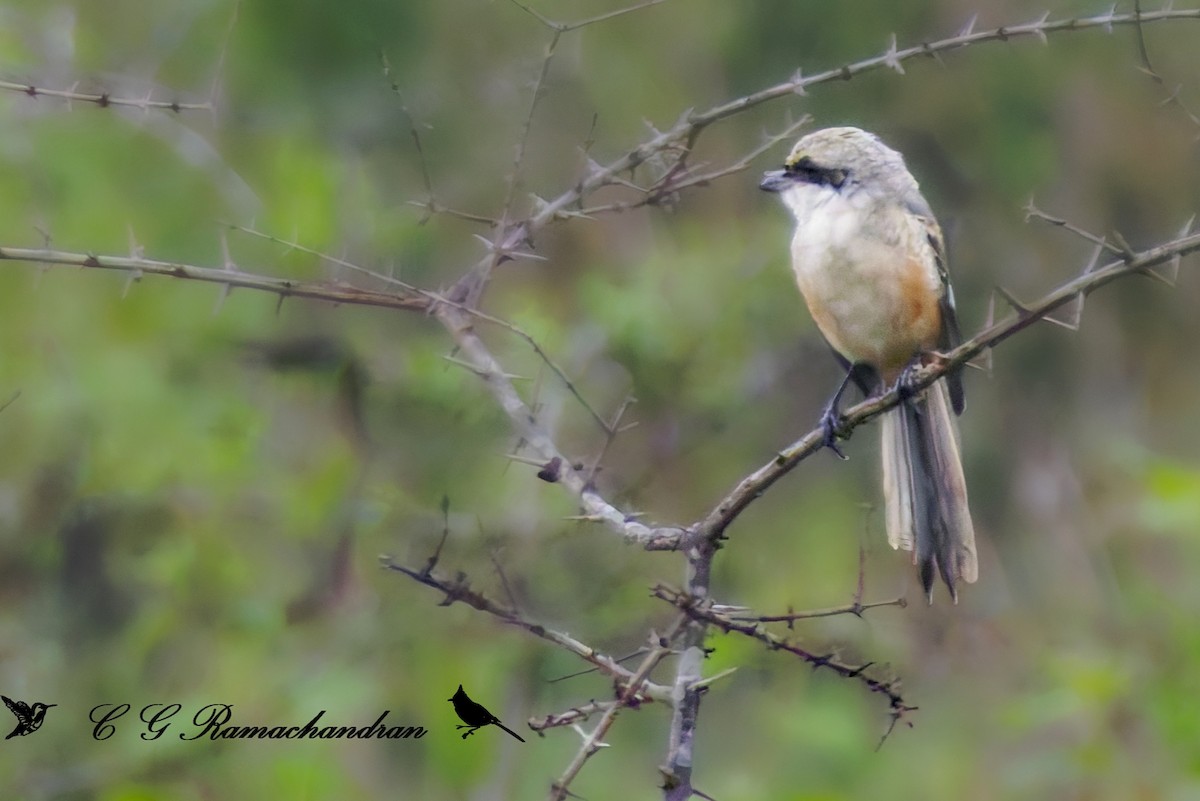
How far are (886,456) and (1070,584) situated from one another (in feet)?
2.91

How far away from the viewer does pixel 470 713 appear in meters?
1.82

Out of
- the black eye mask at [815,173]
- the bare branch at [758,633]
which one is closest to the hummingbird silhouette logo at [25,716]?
the bare branch at [758,633]

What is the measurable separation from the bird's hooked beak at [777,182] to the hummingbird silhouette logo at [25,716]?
1.27 m

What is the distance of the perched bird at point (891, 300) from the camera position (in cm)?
172

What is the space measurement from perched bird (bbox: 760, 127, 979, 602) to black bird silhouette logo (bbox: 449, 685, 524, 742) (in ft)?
1.99

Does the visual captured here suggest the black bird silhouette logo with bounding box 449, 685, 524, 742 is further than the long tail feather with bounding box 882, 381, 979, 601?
Yes

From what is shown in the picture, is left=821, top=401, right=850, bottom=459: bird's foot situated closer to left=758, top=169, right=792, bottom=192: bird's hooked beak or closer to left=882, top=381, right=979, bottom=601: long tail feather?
left=882, top=381, right=979, bottom=601: long tail feather

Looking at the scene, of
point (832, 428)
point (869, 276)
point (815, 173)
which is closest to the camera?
point (832, 428)

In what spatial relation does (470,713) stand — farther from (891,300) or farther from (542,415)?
(891,300)

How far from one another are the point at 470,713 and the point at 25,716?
618 mm

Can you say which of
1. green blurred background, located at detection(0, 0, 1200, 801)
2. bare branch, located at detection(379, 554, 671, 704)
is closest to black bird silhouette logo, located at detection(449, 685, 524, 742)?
green blurred background, located at detection(0, 0, 1200, 801)

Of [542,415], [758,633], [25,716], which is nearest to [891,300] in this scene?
[542,415]

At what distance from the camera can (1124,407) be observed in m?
2.45

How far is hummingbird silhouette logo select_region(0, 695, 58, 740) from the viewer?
1775mm
